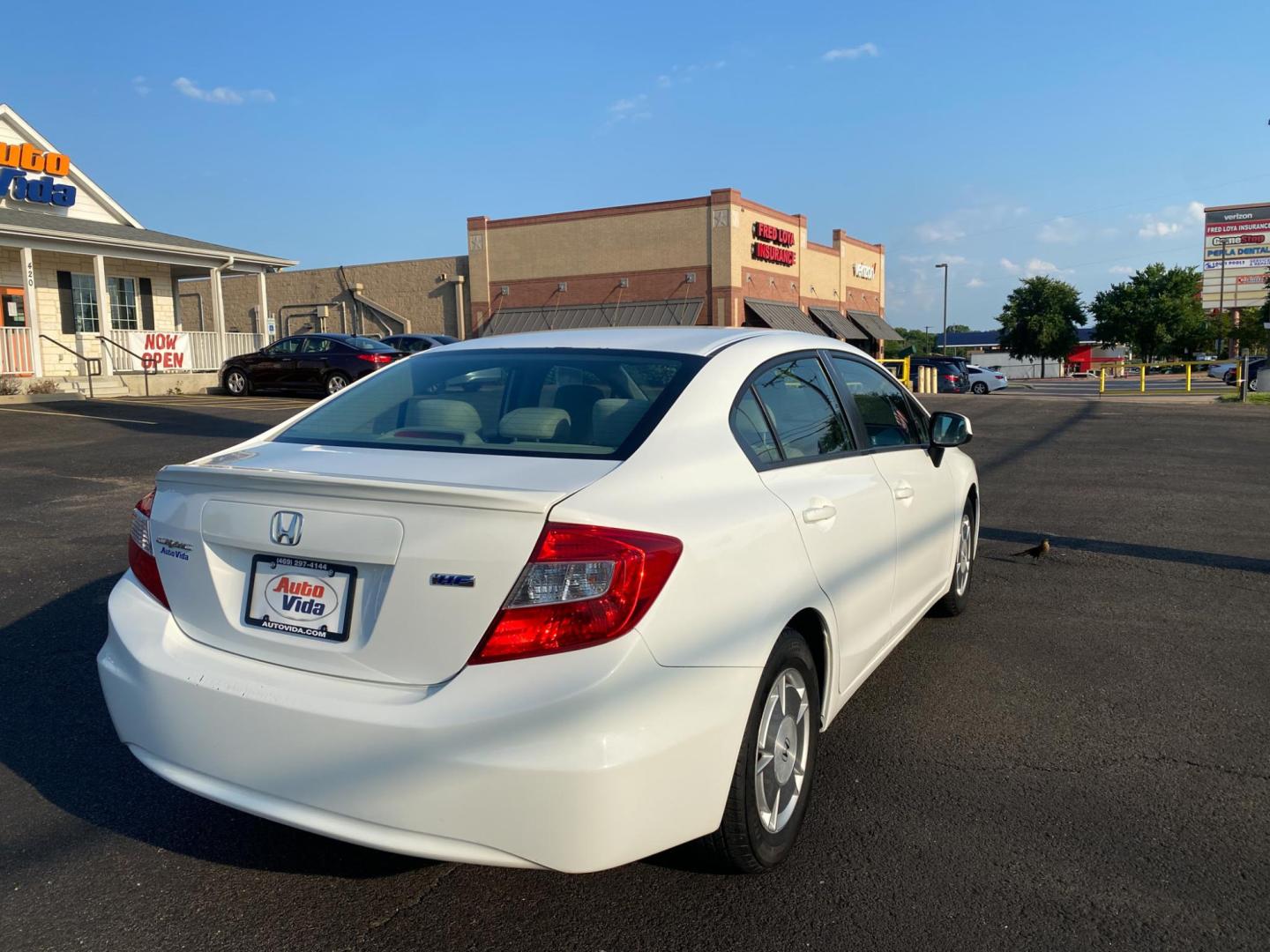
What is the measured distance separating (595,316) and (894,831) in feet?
126

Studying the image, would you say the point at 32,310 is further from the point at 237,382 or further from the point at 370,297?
the point at 370,297

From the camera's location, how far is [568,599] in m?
2.39

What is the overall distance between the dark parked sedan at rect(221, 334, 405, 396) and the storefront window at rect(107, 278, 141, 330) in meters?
3.05

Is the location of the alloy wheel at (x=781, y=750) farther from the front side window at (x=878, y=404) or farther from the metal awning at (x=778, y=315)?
the metal awning at (x=778, y=315)

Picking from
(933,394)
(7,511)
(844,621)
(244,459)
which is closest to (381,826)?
(244,459)

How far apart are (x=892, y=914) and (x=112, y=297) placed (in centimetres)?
2615

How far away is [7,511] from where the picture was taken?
855 centimetres

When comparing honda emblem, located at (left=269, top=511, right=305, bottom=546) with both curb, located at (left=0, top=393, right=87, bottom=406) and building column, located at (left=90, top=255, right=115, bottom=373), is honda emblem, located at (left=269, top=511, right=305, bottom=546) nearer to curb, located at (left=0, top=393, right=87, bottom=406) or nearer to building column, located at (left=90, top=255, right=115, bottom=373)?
curb, located at (left=0, top=393, right=87, bottom=406)

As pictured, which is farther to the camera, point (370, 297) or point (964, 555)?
point (370, 297)

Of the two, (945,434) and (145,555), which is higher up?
(945,434)

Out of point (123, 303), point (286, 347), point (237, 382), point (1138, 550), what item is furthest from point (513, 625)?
point (123, 303)

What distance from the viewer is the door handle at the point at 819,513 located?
10.6ft

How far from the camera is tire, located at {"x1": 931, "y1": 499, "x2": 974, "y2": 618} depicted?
5414mm

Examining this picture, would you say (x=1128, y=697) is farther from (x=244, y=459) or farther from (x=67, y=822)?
(x=67, y=822)
